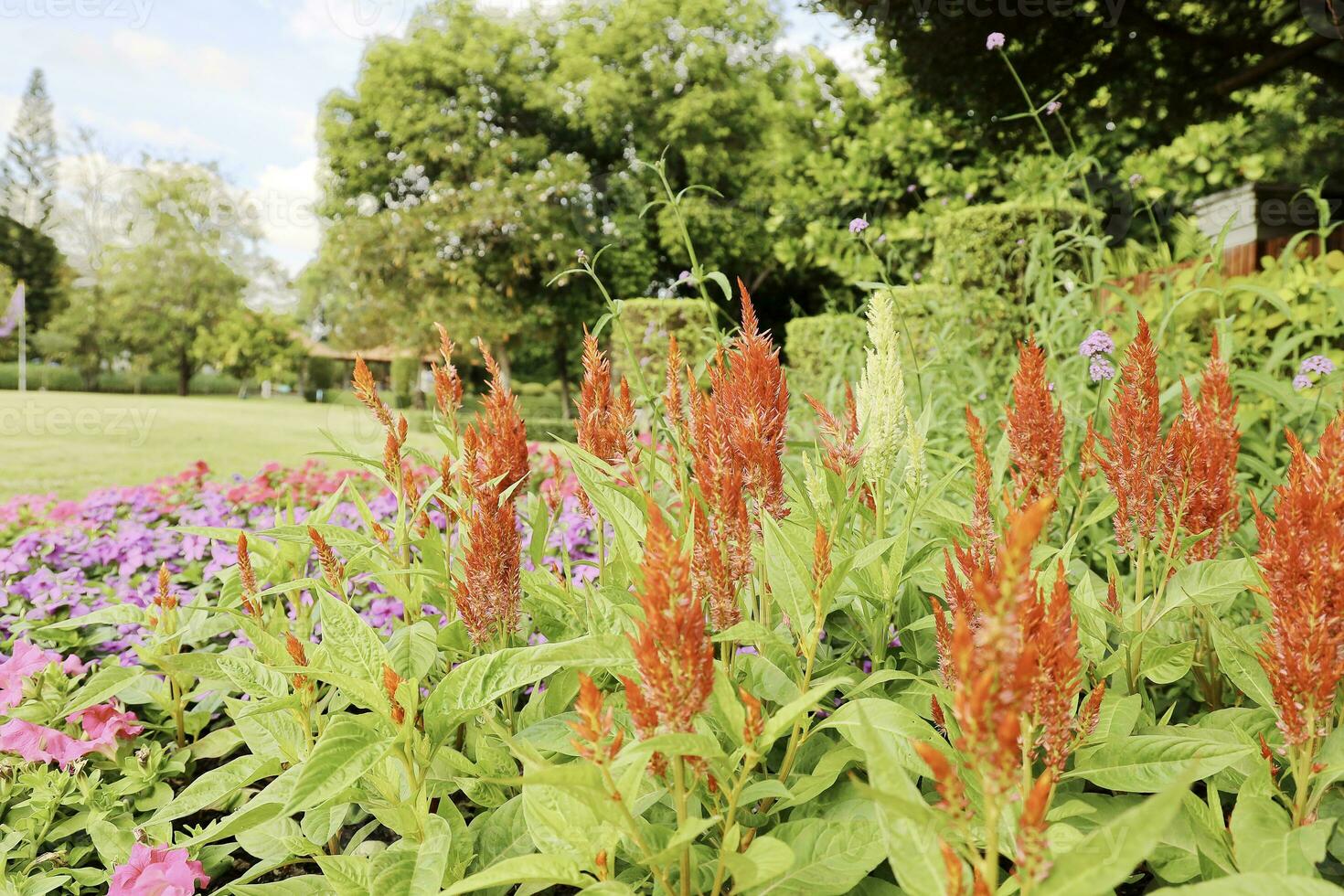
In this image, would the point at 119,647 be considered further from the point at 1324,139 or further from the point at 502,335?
the point at 502,335

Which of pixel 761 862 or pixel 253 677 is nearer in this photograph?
pixel 761 862

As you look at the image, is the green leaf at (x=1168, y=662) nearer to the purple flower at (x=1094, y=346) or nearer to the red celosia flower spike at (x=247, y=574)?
the purple flower at (x=1094, y=346)

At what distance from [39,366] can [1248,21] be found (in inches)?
1825

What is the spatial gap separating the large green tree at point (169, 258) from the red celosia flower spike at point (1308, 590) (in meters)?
42.1

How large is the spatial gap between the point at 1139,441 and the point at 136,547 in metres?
3.24

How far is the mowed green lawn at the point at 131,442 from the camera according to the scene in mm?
→ 9938

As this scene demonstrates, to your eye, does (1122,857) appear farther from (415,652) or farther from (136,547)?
(136,547)

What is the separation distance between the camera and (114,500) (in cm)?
399

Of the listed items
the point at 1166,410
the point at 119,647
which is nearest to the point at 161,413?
the point at 119,647

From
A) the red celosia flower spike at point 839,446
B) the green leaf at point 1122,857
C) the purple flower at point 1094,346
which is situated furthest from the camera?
the purple flower at point 1094,346

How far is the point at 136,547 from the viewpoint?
292 cm

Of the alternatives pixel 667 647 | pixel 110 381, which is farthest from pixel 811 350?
pixel 110 381

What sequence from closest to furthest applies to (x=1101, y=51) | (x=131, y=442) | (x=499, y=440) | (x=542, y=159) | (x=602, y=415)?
(x=499, y=440) < (x=602, y=415) < (x=1101, y=51) < (x=131, y=442) < (x=542, y=159)

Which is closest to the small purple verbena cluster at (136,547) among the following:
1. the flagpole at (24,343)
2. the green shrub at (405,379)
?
the green shrub at (405,379)
